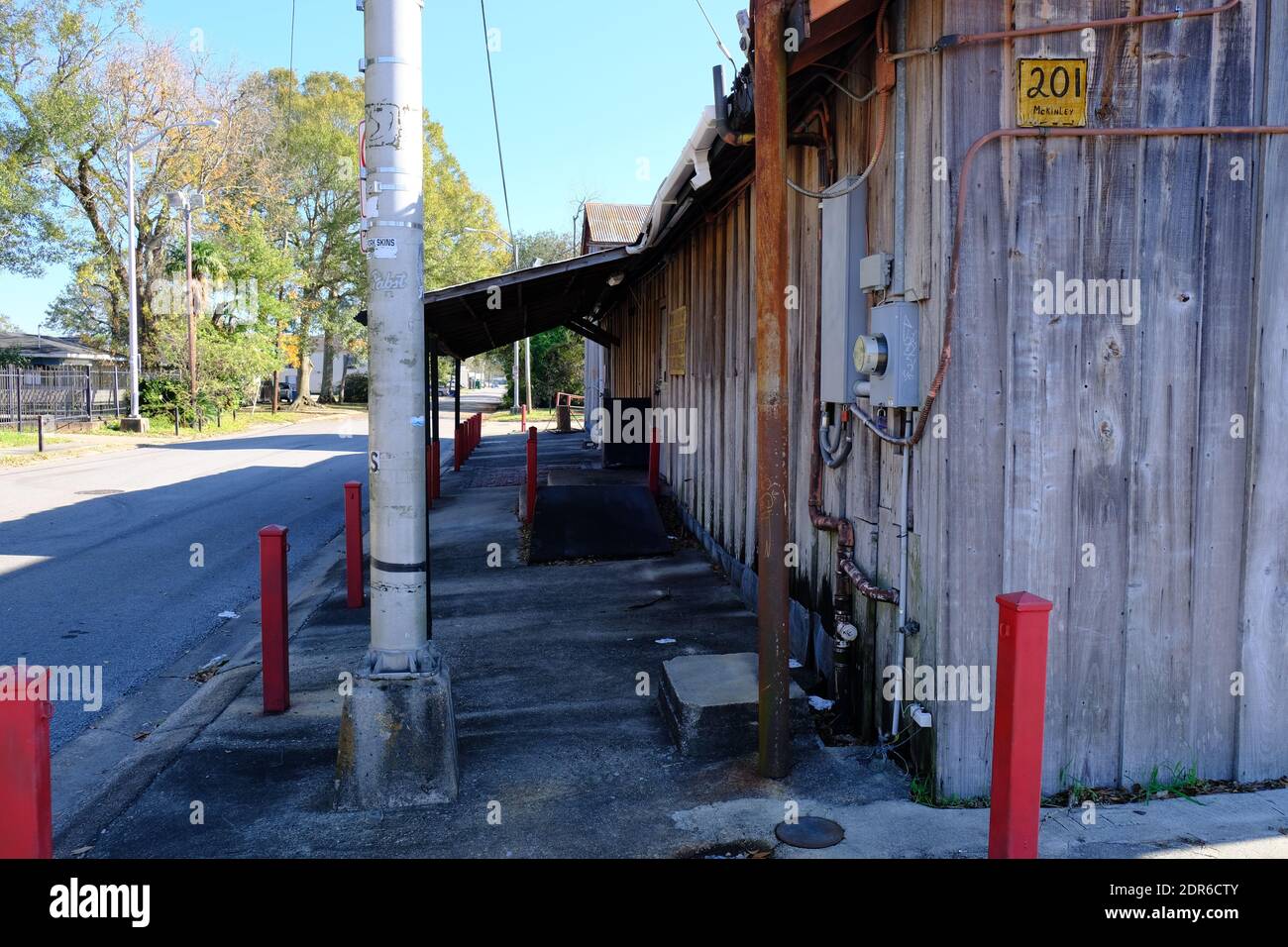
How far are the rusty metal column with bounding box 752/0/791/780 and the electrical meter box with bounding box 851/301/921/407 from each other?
17.8 inches

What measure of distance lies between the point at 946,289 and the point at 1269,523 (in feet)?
5.98

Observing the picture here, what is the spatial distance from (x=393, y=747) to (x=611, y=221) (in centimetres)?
3421

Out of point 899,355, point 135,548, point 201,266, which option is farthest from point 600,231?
point 899,355

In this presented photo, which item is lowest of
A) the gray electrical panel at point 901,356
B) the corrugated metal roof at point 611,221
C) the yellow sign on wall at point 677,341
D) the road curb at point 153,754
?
the road curb at point 153,754

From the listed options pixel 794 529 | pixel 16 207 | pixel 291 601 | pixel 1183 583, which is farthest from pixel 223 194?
pixel 1183 583

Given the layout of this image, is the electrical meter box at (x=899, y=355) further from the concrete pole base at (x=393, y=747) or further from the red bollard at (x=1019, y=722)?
the concrete pole base at (x=393, y=747)

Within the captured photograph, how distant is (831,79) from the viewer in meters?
5.11

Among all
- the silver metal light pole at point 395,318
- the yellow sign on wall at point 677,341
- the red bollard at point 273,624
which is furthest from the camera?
the yellow sign on wall at point 677,341

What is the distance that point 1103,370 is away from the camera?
168 inches

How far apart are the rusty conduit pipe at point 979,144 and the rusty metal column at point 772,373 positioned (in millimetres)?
677

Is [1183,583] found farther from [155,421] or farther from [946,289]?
[155,421]

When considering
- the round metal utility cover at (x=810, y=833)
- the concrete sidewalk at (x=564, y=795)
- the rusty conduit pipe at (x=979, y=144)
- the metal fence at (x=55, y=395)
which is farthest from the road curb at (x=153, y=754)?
the metal fence at (x=55, y=395)

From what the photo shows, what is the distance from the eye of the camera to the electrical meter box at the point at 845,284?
4988 mm

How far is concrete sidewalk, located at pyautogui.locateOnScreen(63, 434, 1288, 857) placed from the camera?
3.90m
